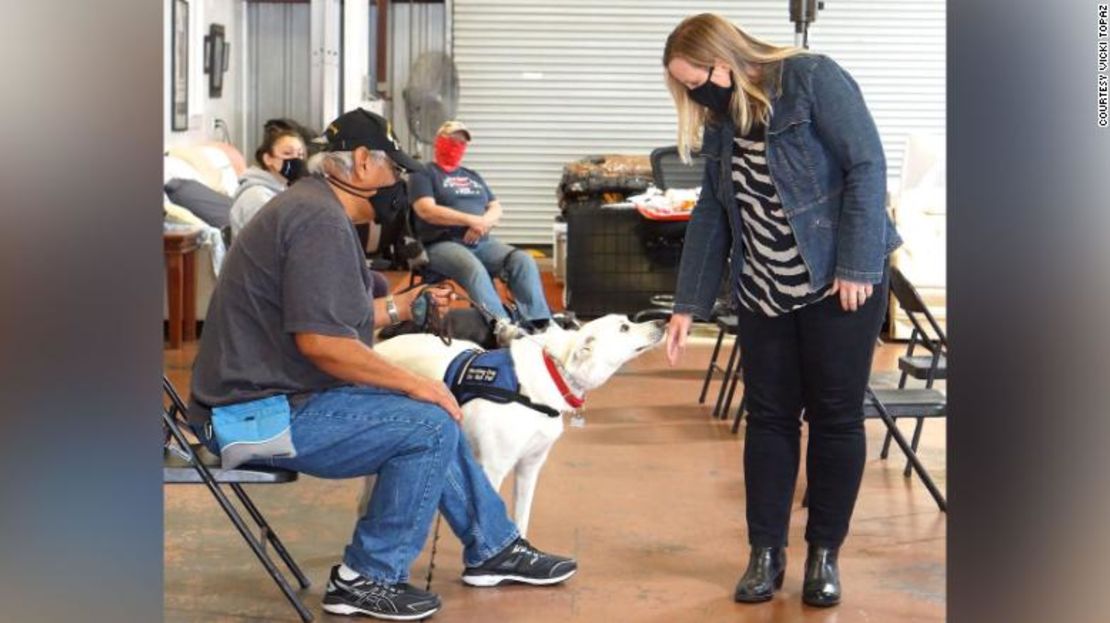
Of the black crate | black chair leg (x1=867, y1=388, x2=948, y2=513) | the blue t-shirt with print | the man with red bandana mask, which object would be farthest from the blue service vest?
the black crate

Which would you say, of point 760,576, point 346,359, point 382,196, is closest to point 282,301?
point 346,359

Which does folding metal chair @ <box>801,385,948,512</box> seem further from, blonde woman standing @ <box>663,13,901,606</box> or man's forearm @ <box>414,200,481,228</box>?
man's forearm @ <box>414,200,481,228</box>

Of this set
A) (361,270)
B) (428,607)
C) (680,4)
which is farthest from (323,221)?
(680,4)

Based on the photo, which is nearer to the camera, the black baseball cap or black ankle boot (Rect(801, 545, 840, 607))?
the black baseball cap

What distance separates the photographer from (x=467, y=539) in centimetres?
445

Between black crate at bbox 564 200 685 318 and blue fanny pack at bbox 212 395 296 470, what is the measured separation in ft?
22.3

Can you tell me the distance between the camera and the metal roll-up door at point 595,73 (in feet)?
52.0

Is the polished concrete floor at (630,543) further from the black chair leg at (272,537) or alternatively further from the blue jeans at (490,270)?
the blue jeans at (490,270)

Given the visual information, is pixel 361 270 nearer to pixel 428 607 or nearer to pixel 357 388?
pixel 357 388

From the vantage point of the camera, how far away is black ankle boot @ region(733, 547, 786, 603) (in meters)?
4.34

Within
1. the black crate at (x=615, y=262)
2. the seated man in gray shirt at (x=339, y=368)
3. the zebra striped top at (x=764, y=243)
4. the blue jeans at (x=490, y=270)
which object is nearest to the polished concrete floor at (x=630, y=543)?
the seated man in gray shirt at (x=339, y=368)

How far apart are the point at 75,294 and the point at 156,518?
9.9 inches

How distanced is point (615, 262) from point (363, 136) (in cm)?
662

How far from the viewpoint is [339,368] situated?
3.87 metres
